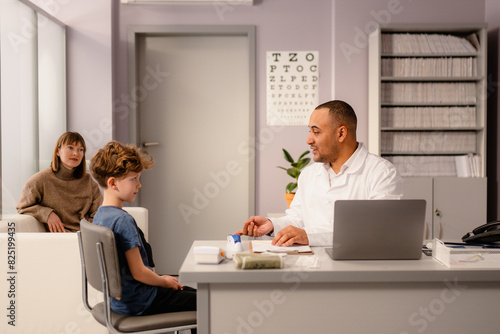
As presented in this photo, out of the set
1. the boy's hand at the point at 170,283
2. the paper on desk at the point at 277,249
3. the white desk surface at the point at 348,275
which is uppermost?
the paper on desk at the point at 277,249

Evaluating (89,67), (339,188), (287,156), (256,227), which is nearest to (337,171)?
(339,188)

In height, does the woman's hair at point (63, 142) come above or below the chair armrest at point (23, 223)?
above

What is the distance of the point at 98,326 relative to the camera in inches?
104

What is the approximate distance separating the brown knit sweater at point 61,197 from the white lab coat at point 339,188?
1.59 meters

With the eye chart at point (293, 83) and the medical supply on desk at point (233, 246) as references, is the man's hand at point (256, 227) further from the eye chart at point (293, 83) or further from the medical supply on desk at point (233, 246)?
the eye chart at point (293, 83)

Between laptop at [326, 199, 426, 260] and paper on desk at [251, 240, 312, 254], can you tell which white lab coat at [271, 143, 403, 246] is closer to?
paper on desk at [251, 240, 312, 254]

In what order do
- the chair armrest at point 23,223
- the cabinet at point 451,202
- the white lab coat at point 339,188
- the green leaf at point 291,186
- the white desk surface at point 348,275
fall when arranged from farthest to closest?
the green leaf at point 291,186 → the cabinet at point 451,202 → the chair armrest at point 23,223 → the white lab coat at point 339,188 → the white desk surface at point 348,275

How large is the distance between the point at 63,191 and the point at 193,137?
55.9 inches

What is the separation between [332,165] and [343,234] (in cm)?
79

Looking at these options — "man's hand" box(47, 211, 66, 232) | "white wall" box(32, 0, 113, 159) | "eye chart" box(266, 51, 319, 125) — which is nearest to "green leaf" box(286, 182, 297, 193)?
"eye chart" box(266, 51, 319, 125)

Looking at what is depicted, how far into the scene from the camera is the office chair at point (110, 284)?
5.61 ft

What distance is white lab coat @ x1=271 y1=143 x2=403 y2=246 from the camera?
2.18 meters

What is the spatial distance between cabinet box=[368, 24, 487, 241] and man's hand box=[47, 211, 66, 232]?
2.36 metres

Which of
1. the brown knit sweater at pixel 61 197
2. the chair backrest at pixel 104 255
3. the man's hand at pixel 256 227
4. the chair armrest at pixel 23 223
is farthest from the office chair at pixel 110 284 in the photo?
the brown knit sweater at pixel 61 197
